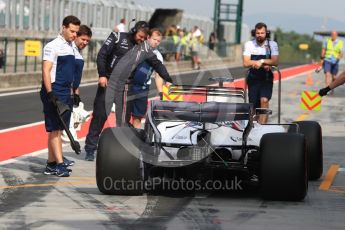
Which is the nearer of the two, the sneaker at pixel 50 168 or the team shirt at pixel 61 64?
the team shirt at pixel 61 64

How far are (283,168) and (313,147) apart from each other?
2.09 metres

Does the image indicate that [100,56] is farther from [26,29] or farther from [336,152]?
[26,29]

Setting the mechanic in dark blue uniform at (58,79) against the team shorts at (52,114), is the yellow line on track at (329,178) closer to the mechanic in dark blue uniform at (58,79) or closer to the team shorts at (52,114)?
the mechanic in dark blue uniform at (58,79)

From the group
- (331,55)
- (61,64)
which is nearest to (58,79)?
(61,64)

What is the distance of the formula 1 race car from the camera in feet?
34.6

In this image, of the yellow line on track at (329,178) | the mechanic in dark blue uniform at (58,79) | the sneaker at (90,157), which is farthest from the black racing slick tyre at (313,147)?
the sneaker at (90,157)

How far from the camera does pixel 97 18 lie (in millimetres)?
49156

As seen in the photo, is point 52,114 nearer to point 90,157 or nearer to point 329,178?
point 90,157

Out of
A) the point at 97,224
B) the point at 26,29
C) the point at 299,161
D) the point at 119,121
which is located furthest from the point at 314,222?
Result: the point at 26,29

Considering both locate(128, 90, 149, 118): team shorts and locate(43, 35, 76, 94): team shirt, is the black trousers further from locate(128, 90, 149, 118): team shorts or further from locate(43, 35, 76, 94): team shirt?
locate(43, 35, 76, 94): team shirt

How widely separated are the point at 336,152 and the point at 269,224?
22.8ft

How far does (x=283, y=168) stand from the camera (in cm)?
1048

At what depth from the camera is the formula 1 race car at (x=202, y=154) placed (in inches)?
415

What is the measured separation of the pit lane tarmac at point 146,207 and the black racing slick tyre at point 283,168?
4.7 inches
